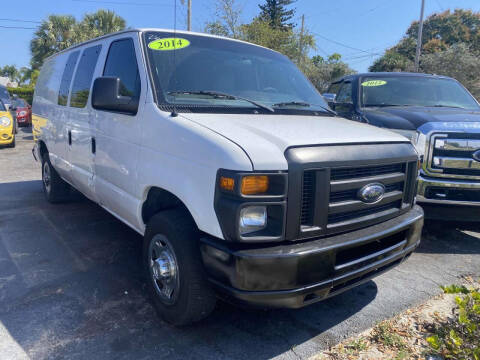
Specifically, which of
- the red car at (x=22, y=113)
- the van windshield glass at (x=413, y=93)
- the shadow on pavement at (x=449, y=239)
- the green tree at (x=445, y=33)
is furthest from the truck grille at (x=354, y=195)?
the green tree at (x=445, y=33)

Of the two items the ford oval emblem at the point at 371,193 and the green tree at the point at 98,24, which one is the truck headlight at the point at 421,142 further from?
the green tree at the point at 98,24

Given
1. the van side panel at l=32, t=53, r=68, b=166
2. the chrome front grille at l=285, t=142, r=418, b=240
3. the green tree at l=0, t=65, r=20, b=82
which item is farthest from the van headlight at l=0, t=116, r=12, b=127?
the green tree at l=0, t=65, r=20, b=82

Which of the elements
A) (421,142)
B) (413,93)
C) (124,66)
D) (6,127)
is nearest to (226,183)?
(124,66)

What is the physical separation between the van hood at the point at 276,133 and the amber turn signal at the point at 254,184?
0.06 meters

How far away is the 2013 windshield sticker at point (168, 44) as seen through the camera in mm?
3092

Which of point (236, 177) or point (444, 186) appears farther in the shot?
point (444, 186)

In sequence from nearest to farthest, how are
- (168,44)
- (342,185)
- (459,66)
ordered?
(342,185)
(168,44)
(459,66)

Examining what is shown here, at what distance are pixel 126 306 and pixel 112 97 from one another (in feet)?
5.42

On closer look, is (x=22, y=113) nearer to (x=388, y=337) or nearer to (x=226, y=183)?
(x=226, y=183)

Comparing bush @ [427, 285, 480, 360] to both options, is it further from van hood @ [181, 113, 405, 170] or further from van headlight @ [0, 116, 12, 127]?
van headlight @ [0, 116, 12, 127]

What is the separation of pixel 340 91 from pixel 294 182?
15.7 ft

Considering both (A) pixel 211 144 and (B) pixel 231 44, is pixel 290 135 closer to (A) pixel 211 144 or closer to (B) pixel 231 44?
(A) pixel 211 144

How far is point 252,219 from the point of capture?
2.14 meters

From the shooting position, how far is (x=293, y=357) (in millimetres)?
2496
